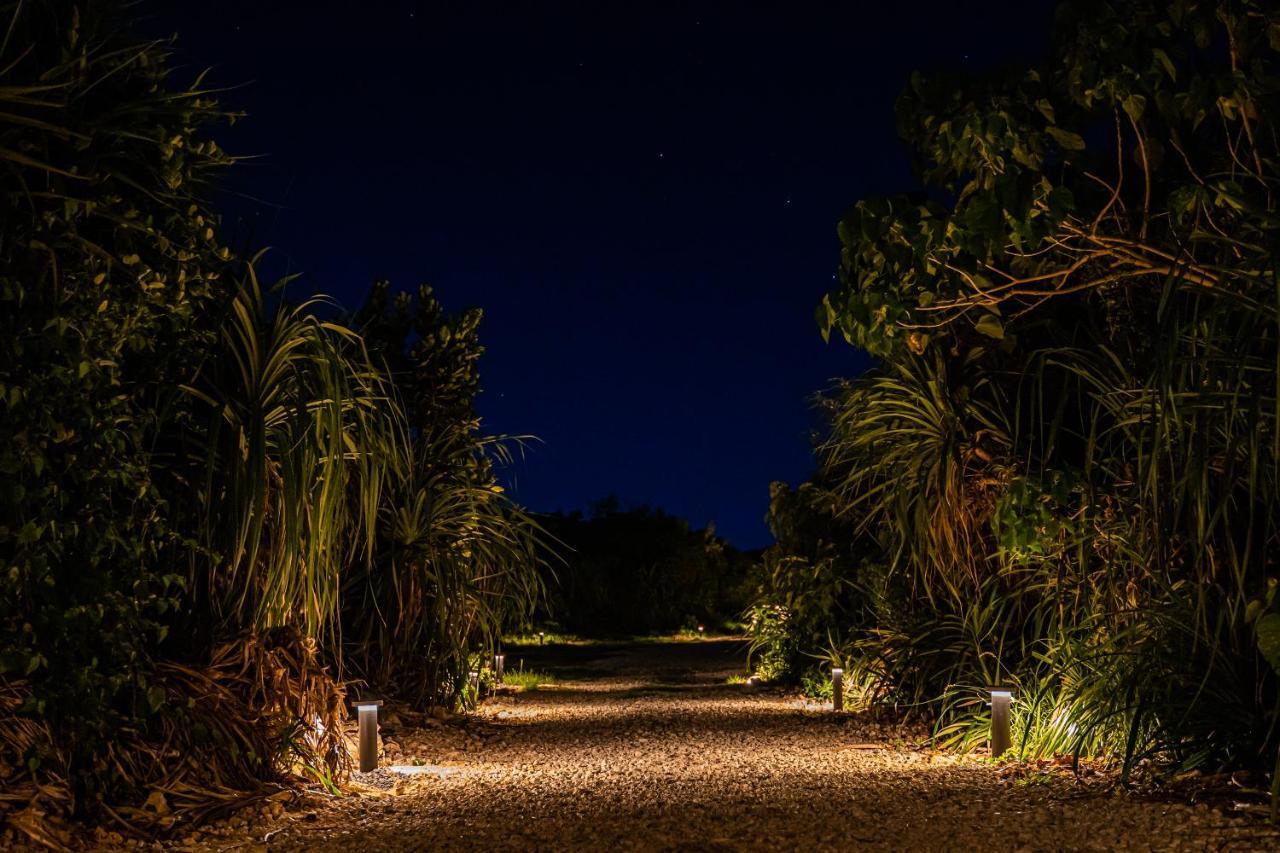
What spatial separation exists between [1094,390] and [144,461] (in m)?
5.42

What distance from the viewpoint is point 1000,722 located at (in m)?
6.91

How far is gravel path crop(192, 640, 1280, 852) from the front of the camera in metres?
4.79

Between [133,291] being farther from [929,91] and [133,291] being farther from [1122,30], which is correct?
[1122,30]

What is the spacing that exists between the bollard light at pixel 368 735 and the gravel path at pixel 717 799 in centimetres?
9

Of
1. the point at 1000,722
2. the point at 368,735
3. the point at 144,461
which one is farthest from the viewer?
the point at 1000,722

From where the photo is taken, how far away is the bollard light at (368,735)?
6734 mm

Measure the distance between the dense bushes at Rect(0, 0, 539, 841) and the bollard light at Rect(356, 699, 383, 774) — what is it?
0.42 meters

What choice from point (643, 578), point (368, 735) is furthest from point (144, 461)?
point (643, 578)

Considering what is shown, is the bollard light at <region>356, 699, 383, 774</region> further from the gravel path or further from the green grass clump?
the green grass clump

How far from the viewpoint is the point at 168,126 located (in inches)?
193

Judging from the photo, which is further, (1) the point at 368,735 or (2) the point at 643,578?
(2) the point at 643,578

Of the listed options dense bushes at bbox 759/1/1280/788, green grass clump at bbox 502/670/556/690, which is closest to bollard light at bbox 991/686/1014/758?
dense bushes at bbox 759/1/1280/788

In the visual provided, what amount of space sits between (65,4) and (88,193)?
747mm

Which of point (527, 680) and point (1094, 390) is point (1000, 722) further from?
point (527, 680)
